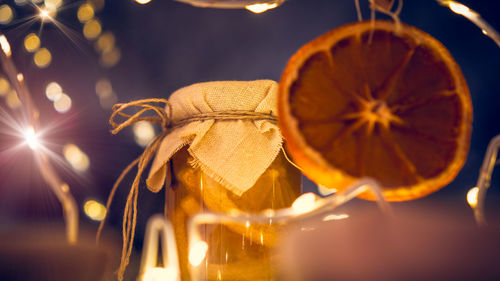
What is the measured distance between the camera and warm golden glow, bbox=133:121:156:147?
741 mm

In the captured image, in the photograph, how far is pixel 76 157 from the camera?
68 cm

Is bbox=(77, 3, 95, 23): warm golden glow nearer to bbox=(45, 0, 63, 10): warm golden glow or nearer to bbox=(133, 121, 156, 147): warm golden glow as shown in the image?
bbox=(45, 0, 63, 10): warm golden glow

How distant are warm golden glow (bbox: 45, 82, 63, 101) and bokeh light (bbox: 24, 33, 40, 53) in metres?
0.06

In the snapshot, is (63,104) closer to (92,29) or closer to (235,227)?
(92,29)

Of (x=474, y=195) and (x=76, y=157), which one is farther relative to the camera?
(x=76, y=157)

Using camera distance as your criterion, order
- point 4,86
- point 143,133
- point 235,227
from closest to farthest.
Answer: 1. point 235,227
2. point 4,86
3. point 143,133

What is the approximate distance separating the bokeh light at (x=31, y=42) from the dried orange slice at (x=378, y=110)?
52 centimetres

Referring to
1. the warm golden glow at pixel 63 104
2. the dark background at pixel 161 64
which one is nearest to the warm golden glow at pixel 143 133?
the dark background at pixel 161 64

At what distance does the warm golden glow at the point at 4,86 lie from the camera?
0.63 meters

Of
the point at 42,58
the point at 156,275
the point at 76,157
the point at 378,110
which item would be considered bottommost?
the point at 156,275

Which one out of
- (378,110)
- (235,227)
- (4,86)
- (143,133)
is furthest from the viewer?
(143,133)

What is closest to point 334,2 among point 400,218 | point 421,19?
point 421,19

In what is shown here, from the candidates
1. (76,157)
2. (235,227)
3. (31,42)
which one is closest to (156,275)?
(235,227)

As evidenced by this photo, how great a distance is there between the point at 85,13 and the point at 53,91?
15 cm
